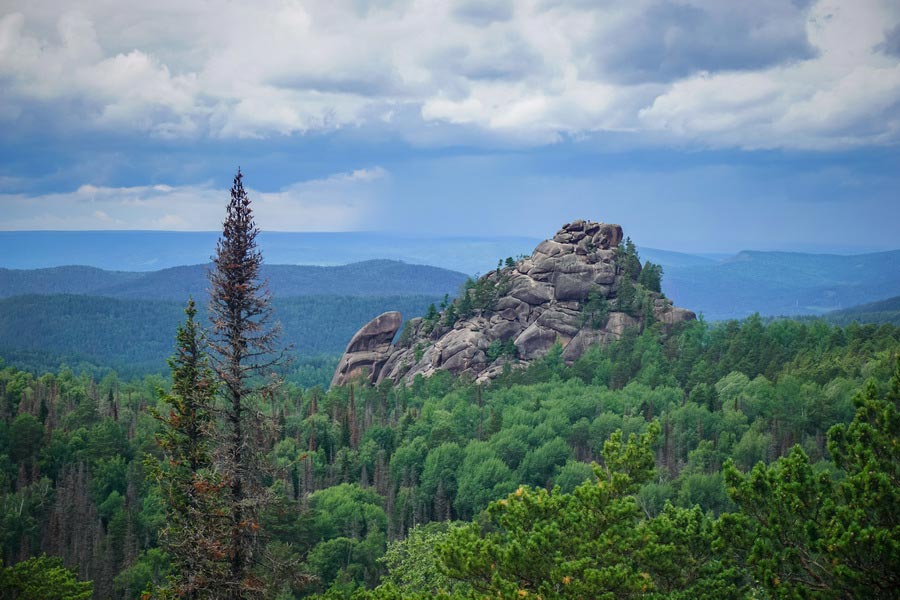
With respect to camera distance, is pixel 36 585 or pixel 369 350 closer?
pixel 36 585

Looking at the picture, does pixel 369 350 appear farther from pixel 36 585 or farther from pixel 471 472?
pixel 36 585

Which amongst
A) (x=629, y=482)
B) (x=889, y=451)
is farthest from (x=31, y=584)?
(x=889, y=451)

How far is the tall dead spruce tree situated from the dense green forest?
28.1 inches

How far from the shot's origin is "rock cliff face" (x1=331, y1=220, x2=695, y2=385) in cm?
13288

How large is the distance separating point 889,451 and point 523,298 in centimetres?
11326

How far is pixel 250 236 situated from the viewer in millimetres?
29219

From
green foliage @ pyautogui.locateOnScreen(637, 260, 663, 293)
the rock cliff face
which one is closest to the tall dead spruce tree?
the rock cliff face

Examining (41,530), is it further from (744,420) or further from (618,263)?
(618,263)

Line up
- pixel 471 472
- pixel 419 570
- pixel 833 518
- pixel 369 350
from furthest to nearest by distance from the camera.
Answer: pixel 369 350, pixel 471 472, pixel 419 570, pixel 833 518

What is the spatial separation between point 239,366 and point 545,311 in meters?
109

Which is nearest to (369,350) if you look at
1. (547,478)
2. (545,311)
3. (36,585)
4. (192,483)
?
(545,311)

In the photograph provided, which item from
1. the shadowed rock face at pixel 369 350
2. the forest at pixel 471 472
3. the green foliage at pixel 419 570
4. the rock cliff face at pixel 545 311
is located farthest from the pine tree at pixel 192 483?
the shadowed rock face at pixel 369 350

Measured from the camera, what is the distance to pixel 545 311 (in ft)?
444

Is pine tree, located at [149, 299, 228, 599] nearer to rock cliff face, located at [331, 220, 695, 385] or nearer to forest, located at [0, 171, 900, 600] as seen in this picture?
forest, located at [0, 171, 900, 600]
